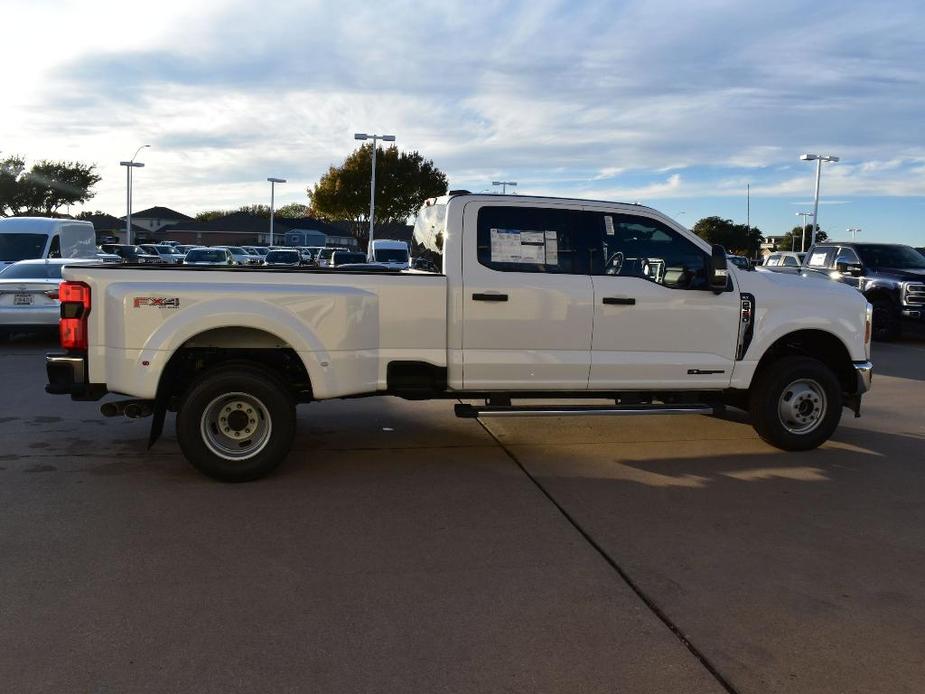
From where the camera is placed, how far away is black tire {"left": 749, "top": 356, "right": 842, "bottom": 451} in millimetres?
7152

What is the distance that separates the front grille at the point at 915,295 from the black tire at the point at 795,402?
11.4 m

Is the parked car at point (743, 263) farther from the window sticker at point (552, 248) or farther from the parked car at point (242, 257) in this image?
the parked car at point (242, 257)

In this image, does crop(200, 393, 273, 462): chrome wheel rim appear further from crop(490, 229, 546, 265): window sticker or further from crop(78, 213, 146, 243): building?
crop(78, 213, 146, 243): building

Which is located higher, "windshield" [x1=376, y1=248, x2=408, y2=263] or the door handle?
"windshield" [x1=376, y1=248, x2=408, y2=263]

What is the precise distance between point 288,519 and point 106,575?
124 centimetres

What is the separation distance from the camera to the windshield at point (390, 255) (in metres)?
27.4

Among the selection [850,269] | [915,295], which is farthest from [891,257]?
[915,295]

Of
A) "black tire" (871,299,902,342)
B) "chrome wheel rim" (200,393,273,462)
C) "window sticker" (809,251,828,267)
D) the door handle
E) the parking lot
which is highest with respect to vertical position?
"window sticker" (809,251,828,267)

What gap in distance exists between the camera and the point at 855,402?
7.39 metres

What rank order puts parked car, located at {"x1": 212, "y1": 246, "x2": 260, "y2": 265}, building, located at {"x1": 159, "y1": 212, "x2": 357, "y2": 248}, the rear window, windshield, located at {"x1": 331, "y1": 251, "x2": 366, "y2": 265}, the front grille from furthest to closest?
building, located at {"x1": 159, "y1": 212, "x2": 357, "y2": 248} < parked car, located at {"x1": 212, "y1": 246, "x2": 260, "y2": 265} < the rear window < windshield, located at {"x1": 331, "y1": 251, "x2": 366, "y2": 265} < the front grille

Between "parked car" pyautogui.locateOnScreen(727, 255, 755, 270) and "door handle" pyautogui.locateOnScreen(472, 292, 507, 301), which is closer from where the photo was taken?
"door handle" pyautogui.locateOnScreen(472, 292, 507, 301)

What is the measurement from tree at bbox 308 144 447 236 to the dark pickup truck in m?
44.4

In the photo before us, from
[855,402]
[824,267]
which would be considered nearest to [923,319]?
[824,267]

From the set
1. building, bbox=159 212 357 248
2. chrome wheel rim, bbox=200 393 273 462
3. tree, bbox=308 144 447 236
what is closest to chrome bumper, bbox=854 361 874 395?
chrome wheel rim, bbox=200 393 273 462
